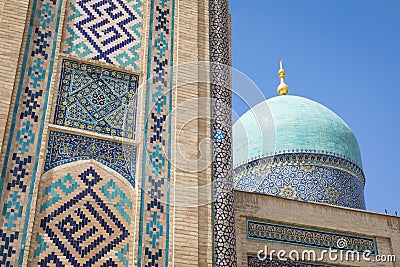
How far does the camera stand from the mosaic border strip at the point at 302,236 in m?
6.14

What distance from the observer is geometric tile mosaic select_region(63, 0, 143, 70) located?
221 inches

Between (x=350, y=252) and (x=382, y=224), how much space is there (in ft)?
2.23

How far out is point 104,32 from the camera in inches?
227

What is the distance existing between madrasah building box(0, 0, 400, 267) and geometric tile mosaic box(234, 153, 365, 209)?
203 cm

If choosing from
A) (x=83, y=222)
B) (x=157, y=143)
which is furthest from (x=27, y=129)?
(x=157, y=143)

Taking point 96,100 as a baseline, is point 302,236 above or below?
below

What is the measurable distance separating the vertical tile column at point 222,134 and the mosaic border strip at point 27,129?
1.67 metres

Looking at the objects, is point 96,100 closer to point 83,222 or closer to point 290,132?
point 83,222

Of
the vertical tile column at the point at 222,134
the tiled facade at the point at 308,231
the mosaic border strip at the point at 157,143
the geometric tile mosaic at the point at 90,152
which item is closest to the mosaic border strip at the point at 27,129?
the geometric tile mosaic at the point at 90,152

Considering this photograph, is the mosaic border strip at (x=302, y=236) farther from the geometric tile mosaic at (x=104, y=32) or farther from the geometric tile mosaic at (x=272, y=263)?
the geometric tile mosaic at (x=104, y=32)

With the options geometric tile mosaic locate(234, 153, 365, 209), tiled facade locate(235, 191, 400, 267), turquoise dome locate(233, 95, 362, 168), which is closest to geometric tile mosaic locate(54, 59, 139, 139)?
tiled facade locate(235, 191, 400, 267)

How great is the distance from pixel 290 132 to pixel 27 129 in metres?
5.69

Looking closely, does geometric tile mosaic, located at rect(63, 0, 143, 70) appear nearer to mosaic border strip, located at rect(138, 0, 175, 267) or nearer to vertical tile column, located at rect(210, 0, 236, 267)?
mosaic border strip, located at rect(138, 0, 175, 267)

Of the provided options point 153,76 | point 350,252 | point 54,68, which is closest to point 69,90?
point 54,68
